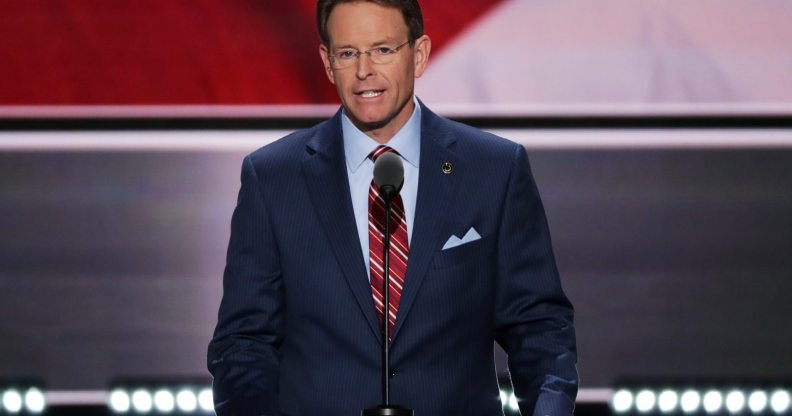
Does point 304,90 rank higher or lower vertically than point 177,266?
higher

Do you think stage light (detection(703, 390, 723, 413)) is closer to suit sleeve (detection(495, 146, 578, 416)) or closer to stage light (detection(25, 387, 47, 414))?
suit sleeve (detection(495, 146, 578, 416))

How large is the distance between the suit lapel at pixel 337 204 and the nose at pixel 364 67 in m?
0.17

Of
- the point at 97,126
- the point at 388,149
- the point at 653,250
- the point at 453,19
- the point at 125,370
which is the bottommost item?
the point at 125,370

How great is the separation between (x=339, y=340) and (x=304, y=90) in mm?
2000

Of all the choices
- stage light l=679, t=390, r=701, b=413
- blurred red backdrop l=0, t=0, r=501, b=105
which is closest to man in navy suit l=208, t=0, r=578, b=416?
blurred red backdrop l=0, t=0, r=501, b=105

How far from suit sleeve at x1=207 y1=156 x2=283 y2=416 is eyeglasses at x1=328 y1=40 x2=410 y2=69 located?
0.25m

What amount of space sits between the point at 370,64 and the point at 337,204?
0.24m

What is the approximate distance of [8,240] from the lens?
3.92 m

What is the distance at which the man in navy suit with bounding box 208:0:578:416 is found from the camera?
202 centimetres

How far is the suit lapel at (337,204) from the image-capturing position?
2020 millimetres

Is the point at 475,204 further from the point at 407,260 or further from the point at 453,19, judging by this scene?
the point at 453,19

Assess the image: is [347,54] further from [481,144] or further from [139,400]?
[139,400]

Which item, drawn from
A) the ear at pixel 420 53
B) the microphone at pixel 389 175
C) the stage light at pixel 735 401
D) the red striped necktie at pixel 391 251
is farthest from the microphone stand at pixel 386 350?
the stage light at pixel 735 401

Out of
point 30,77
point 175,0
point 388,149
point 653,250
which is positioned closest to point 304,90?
point 175,0
